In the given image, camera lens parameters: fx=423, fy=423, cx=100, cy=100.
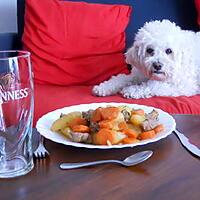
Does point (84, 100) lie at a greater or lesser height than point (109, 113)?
lesser

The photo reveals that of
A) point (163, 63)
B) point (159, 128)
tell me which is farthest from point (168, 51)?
point (159, 128)

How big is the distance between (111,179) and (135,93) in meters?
1.15

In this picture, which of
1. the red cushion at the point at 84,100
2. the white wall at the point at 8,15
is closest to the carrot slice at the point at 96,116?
the red cushion at the point at 84,100

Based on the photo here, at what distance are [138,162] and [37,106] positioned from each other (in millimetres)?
965

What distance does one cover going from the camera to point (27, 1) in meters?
2.17

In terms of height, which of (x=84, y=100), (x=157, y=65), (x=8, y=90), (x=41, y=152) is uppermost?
(x=8, y=90)

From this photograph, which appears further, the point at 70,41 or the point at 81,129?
the point at 70,41

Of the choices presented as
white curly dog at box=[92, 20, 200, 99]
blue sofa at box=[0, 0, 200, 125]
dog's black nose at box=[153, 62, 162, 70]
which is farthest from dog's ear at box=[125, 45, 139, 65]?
blue sofa at box=[0, 0, 200, 125]

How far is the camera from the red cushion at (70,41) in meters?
2.11

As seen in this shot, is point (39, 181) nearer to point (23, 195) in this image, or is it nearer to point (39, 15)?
point (23, 195)

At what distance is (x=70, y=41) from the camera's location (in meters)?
2.12

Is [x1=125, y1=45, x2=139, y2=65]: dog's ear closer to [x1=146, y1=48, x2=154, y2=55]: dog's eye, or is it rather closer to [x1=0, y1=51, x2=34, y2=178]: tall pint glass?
[x1=146, y1=48, x2=154, y2=55]: dog's eye

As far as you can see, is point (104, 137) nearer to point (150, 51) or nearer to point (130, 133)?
point (130, 133)

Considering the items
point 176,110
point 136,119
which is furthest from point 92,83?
point 136,119
